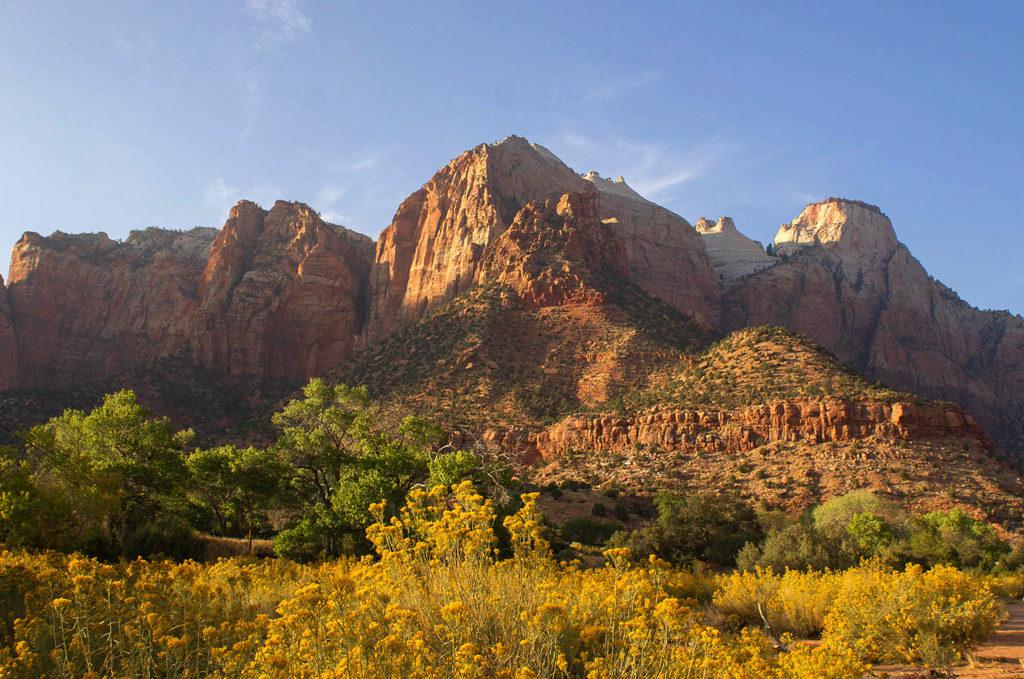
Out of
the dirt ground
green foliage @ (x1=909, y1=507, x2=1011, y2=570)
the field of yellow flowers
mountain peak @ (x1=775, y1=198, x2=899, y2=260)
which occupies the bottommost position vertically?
green foliage @ (x1=909, y1=507, x2=1011, y2=570)

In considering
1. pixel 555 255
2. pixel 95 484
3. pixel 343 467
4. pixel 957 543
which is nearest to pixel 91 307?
pixel 555 255

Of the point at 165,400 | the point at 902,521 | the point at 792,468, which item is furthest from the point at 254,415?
the point at 902,521

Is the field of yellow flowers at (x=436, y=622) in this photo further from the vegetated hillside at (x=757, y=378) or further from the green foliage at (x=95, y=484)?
the vegetated hillside at (x=757, y=378)

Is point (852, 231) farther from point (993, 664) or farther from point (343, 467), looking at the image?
point (993, 664)

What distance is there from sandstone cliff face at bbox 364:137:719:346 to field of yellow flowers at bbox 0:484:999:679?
70.5 m

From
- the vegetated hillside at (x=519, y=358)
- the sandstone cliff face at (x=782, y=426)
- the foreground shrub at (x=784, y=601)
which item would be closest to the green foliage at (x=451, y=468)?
the foreground shrub at (x=784, y=601)

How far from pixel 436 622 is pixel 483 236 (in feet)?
268

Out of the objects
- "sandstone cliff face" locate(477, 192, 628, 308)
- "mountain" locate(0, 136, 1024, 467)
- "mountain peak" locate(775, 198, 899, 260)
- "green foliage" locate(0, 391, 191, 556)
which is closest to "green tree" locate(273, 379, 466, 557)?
"green foliage" locate(0, 391, 191, 556)

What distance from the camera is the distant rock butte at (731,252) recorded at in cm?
13338

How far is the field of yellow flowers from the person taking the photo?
5773mm

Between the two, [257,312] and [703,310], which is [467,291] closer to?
[257,312]

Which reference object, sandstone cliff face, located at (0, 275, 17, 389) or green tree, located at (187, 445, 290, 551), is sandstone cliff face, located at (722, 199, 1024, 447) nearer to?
green tree, located at (187, 445, 290, 551)

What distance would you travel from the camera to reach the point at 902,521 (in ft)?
108

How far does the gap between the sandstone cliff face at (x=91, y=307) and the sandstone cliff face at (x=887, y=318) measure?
91.3 metres
